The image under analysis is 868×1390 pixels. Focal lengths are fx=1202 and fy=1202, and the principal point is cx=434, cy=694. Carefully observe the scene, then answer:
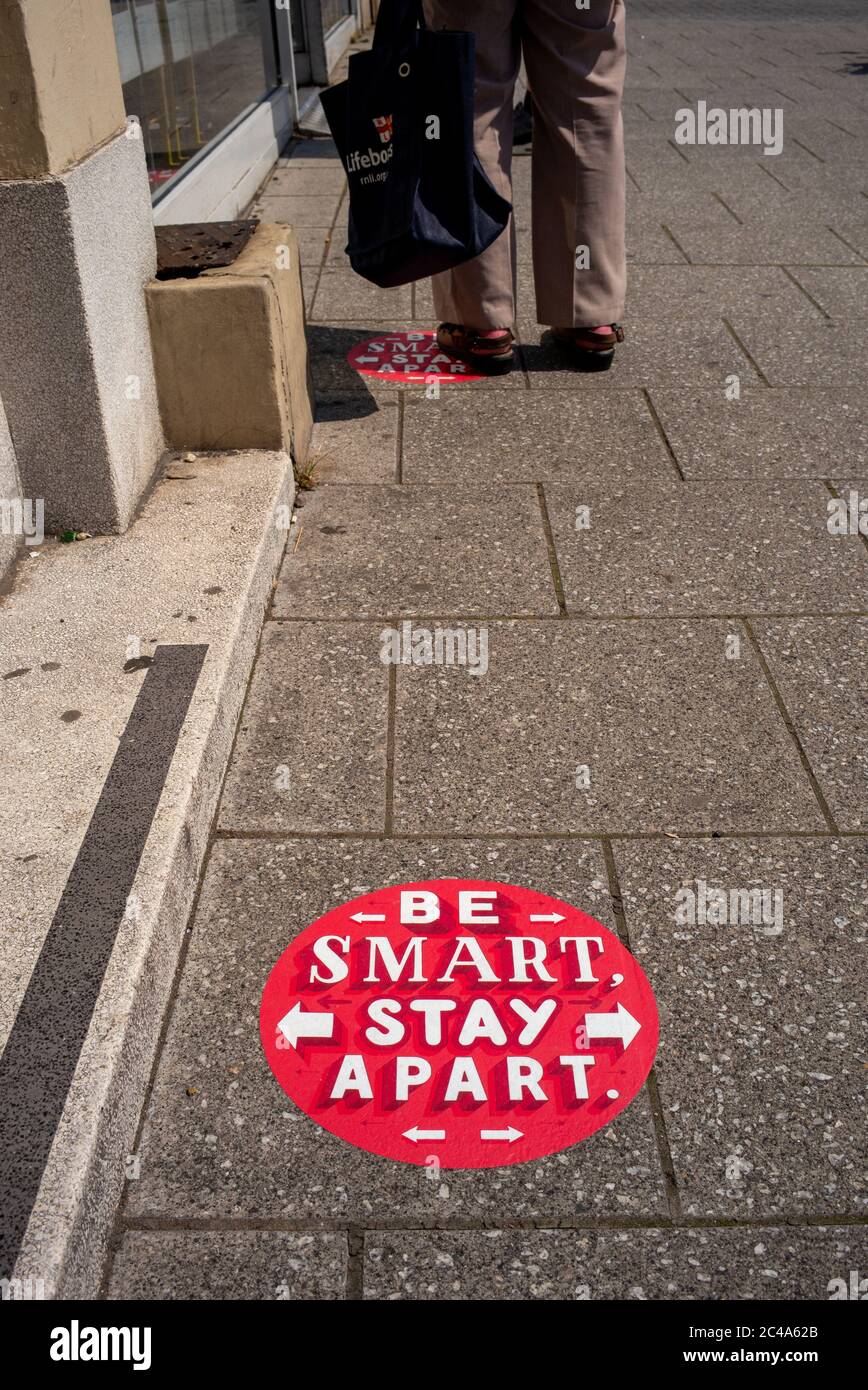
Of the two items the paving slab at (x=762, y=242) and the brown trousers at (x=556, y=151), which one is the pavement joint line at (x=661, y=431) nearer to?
the brown trousers at (x=556, y=151)

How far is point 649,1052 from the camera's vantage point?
2.08 m

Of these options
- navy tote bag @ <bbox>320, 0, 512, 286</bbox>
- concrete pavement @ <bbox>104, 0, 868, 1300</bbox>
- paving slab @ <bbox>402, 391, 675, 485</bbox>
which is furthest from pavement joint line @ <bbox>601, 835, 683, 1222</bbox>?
navy tote bag @ <bbox>320, 0, 512, 286</bbox>

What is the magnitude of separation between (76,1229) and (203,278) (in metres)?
2.69

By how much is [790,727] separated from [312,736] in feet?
3.72

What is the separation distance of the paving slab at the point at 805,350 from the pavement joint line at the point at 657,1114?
2921 mm

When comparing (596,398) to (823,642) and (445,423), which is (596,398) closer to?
(445,423)

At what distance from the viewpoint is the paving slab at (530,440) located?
4012 millimetres

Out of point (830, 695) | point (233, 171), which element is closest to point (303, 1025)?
point (830, 695)

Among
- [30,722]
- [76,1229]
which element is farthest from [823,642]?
[76,1229]

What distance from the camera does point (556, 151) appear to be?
14.1 feet

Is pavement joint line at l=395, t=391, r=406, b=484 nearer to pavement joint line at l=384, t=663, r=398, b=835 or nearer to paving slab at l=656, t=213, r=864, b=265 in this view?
pavement joint line at l=384, t=663, r=398, b=835

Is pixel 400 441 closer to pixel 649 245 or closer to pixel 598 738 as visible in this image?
pixel 598 738

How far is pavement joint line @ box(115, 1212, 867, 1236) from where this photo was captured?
5.92ft

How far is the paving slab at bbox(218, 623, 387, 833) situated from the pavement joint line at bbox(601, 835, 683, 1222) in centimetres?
52
